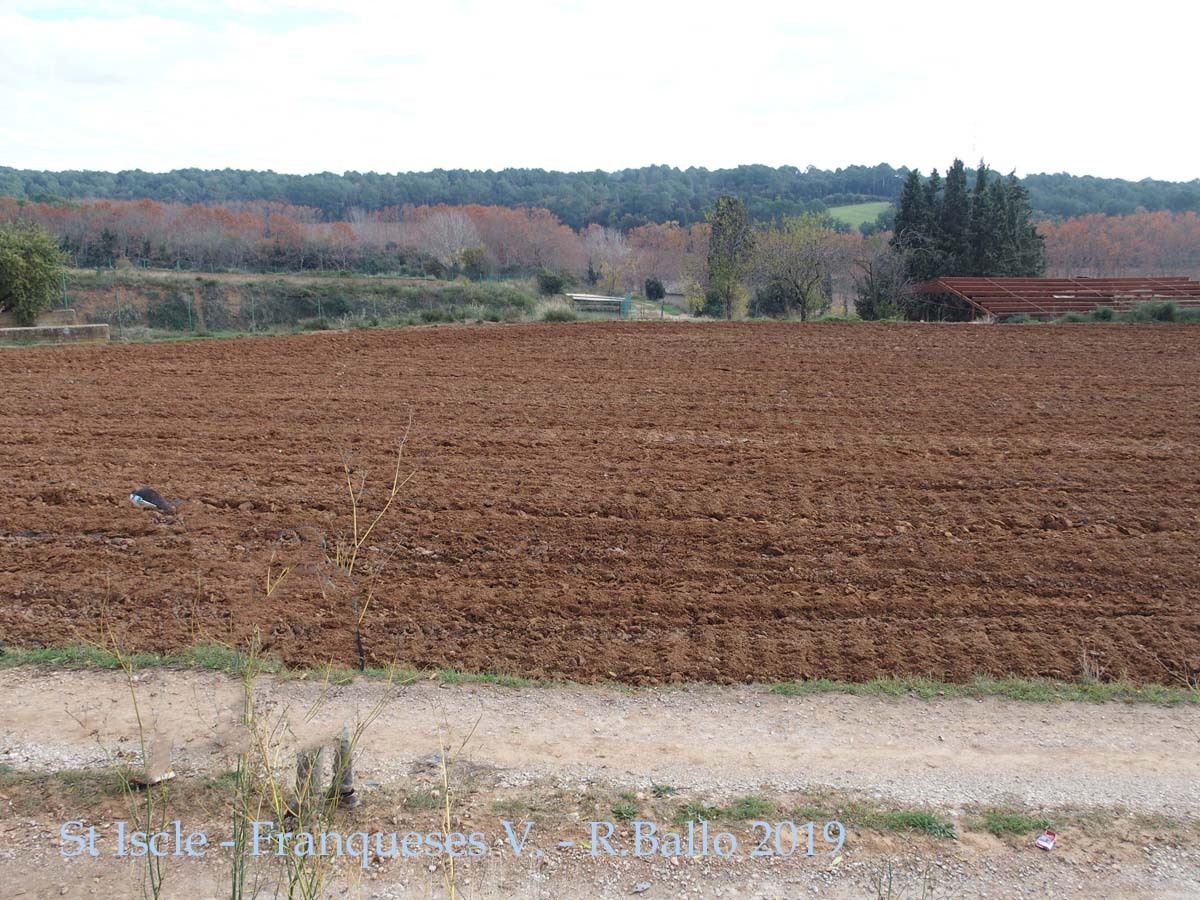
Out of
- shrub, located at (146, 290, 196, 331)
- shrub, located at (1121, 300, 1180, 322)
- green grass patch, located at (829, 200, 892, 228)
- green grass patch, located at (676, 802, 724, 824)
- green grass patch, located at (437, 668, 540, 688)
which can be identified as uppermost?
green grass patch, located at (829, 200, 892, 228)

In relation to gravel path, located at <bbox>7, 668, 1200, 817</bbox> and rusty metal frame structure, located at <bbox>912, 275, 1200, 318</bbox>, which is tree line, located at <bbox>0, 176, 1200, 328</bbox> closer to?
rusty metal frame structure, located at <bbox>912, 275, 1200, 318</bbox>

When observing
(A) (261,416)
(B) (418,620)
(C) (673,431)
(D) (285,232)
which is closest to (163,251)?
(D) (285,232)

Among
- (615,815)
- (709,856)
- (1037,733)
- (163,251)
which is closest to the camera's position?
(709,856)

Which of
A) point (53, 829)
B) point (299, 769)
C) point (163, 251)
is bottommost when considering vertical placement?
point (53, 829)

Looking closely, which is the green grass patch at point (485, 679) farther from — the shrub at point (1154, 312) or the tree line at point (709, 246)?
the tree line at point (709, 246)

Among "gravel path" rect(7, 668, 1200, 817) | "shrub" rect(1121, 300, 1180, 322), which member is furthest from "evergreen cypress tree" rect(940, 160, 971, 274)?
"gravel path" rect(7, 668, 1200, 817)

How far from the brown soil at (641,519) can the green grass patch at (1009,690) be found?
239 mm

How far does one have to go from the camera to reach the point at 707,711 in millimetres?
6055

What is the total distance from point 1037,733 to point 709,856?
261 centimetres

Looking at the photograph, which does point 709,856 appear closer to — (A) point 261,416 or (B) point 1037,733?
(B) point 1037,733

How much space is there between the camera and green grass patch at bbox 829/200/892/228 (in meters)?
108

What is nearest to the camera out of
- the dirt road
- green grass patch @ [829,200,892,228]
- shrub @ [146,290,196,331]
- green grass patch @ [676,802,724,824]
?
the dirt road

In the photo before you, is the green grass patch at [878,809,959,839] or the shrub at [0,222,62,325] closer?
the green grass patch at [878,809,959,839]

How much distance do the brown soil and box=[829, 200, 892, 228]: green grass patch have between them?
93380 mm
